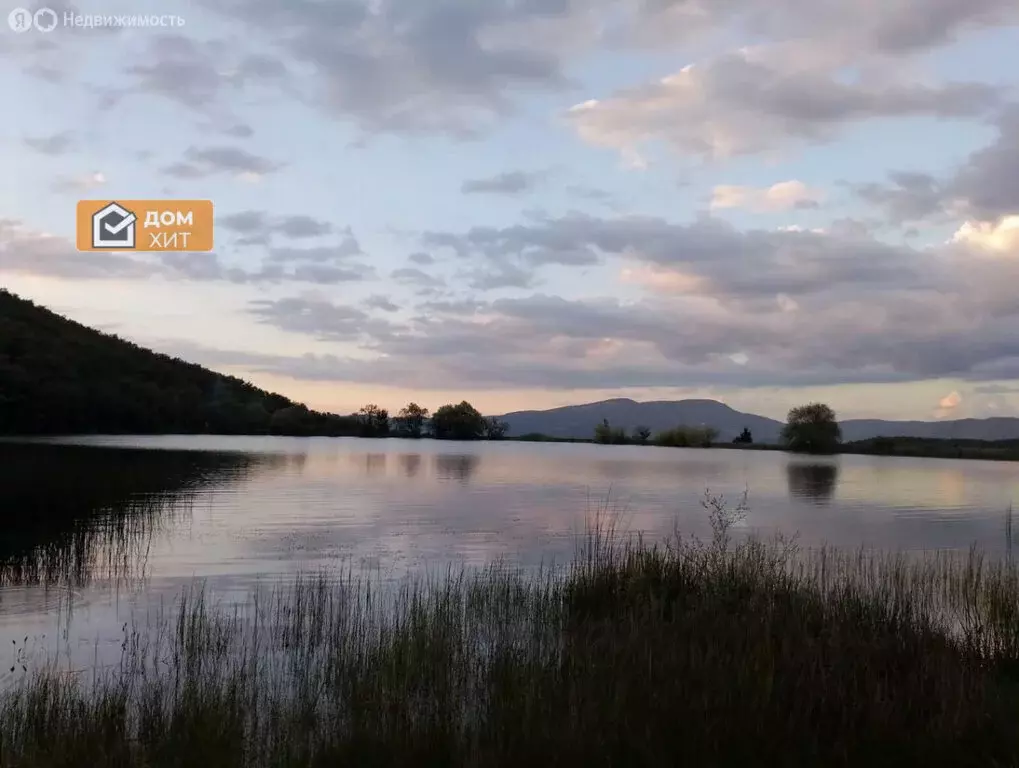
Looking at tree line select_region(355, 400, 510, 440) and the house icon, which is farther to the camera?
tree line select_region(355, 400, 510, 440)

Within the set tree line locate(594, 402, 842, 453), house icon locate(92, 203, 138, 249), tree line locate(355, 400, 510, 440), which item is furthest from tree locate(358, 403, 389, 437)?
house icon locate(92, 203, 138, 249)

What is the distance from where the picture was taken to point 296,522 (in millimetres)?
27219

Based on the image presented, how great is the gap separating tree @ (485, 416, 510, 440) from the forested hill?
A: 30.5 m

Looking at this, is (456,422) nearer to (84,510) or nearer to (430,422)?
(430,422)

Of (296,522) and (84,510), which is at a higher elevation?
(84,510)

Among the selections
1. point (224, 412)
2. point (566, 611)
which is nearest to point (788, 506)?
point (566, 611)

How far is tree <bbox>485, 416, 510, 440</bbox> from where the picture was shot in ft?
596

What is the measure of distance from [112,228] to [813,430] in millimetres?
122822

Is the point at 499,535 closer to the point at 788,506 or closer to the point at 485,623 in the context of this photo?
the point at 485,623

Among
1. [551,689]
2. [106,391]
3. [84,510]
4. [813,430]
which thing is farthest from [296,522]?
[813,430]

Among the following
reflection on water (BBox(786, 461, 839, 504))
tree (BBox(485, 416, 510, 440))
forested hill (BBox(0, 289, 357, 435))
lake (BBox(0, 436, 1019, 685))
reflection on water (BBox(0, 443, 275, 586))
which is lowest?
reflection on water (BBox(786, 461, 839, 504))

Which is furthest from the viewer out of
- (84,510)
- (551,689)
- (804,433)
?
(804,433)

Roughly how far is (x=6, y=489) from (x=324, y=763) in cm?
3104

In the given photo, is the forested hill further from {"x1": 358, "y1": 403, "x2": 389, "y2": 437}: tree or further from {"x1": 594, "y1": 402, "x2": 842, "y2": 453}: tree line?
{"x1": 594, "y1": 402, "x2": 842, "y2": 453}: tree line
